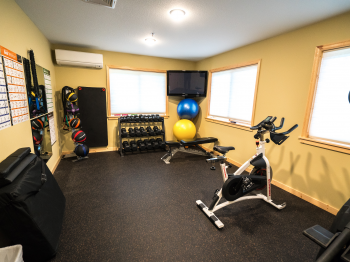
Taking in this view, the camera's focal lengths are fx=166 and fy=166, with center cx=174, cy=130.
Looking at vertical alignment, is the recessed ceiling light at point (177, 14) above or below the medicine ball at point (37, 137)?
above

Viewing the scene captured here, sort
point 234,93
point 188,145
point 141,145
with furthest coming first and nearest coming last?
point 141,145
point 188,145
point 234,93

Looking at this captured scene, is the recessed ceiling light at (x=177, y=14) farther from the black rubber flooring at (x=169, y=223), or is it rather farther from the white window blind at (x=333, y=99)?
the black rubber flooring at (x=169, y=223)

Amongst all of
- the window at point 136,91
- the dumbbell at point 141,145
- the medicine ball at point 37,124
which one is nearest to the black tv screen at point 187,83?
the window at point 136,91

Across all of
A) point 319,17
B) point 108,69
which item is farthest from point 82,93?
point 319,17

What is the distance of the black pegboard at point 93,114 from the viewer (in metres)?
3.86

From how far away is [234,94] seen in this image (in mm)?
3670

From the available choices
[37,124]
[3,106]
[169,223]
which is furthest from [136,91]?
[169,223]

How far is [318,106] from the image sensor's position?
2.25m

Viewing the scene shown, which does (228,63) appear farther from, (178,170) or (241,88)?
(178,170)

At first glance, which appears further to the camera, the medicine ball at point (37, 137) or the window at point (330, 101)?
the medicine ball at point (37, 137)

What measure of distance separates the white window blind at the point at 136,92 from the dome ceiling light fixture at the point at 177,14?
7.67ft

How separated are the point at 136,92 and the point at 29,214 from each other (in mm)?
3522

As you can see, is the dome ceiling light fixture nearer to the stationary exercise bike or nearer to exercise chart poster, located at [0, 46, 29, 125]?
the stationary exercise bike

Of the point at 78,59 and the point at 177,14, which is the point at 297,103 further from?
the point at 78,59
